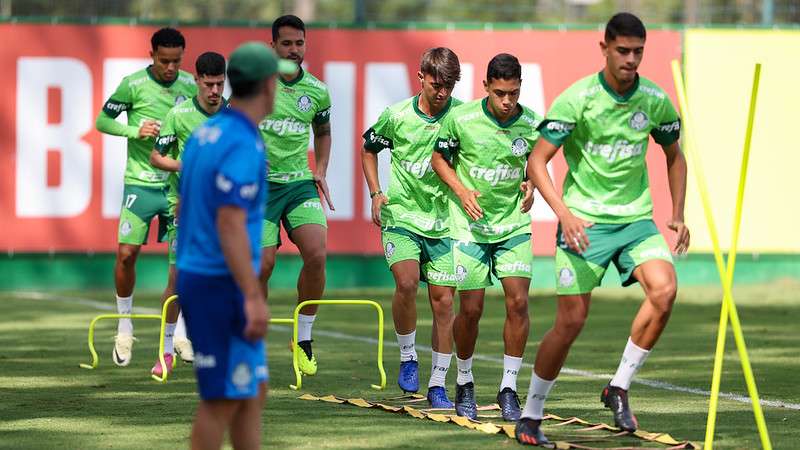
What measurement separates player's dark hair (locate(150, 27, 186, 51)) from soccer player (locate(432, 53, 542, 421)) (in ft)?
12.3

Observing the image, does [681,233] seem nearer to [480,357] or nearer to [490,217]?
[490,217]

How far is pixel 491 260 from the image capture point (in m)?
10.2

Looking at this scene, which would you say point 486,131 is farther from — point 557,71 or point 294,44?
point 557,71

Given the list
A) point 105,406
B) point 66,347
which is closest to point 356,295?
point 66,347

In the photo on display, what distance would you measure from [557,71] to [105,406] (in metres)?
11.6

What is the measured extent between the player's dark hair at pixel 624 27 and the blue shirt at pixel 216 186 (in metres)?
2.91

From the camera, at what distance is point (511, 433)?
29.8 ft

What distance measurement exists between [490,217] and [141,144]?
4.63 m

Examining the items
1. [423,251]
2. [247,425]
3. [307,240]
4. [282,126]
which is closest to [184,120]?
[282,126]

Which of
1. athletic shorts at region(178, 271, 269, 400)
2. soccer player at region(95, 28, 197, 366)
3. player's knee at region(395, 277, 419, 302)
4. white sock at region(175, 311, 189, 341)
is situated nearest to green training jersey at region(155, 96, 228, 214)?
soccer player at region(95, 28, 197, 366)

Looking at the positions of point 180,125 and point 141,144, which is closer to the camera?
point 180,125

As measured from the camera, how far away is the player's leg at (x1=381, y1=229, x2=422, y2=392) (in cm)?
1113

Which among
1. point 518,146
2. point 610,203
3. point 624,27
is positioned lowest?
point 610,203

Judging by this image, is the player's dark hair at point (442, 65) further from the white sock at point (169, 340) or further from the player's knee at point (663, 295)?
the white sock at point (169, 340)
